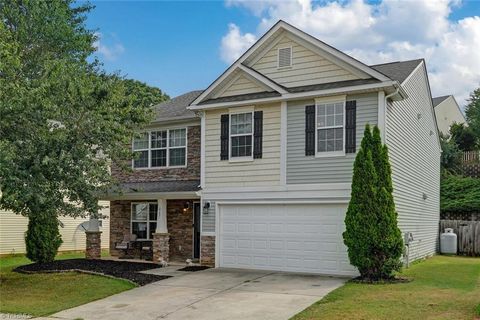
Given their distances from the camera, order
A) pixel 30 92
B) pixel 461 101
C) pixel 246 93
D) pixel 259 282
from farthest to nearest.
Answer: pixel 461 101, pixel 246 93, pixel 259 282, pixel 30 92

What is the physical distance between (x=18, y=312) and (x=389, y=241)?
8.42 meters

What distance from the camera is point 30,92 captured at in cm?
→ 1189

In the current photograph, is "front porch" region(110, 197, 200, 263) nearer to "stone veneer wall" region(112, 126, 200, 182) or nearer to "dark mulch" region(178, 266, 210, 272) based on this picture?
"stone veneer wall" region(112, 126, 200, 182)

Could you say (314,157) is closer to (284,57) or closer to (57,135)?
(284,57)

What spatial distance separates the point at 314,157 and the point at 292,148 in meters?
0.76

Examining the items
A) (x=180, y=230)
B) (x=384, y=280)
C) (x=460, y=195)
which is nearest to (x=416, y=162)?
(x=384, y=280)

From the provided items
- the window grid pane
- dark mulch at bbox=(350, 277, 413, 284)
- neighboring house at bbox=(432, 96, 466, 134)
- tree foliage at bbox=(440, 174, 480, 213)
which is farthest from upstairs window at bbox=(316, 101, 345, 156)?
neighboring house at bbox=(432, 96, 466, 134)

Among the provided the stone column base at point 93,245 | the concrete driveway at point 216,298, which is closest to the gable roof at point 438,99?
the concrete driveway at point 216,298

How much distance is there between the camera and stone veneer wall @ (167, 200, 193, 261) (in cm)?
1769

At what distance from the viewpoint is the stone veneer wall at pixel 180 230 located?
696 inches

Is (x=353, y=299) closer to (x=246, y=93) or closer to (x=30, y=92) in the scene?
(x=246, y=93)

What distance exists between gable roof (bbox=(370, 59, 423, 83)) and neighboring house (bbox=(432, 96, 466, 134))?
64.8 ft

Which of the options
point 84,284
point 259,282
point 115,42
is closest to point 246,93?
point 259,282

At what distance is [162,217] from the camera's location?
661 inches
